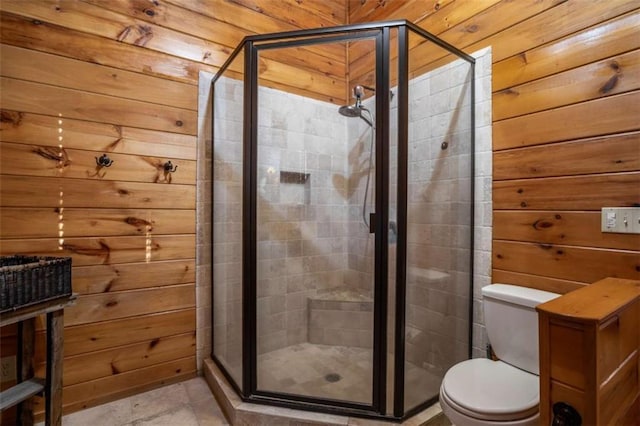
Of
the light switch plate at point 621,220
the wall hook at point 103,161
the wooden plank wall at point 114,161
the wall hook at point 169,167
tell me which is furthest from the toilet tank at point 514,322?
the wall hook at point 103,161

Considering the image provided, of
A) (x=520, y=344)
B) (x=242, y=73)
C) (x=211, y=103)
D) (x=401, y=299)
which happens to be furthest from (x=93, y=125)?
(x=520, y=344)

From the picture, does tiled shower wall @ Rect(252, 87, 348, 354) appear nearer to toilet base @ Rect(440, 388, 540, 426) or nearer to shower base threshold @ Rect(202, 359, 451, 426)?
shower base threshold @ Rect(202, 359, 451, 426)

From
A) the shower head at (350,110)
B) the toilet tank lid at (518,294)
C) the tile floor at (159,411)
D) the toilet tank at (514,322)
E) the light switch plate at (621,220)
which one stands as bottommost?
the tile floor at (159,411)

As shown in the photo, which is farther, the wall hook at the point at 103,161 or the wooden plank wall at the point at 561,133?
the wall hook at the point at 103,161

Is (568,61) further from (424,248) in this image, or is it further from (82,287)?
(82,287)

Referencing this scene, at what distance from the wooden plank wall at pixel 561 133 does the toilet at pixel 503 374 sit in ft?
0.65

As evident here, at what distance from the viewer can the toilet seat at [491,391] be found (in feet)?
3.86

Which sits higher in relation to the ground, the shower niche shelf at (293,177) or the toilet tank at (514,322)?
the shower niche shelf at (293,177)

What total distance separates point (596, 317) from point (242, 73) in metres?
1.91

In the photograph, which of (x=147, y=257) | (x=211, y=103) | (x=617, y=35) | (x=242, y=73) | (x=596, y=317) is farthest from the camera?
(x=211, y=103)

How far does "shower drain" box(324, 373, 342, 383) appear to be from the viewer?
1771mm

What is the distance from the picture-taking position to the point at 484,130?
178cm

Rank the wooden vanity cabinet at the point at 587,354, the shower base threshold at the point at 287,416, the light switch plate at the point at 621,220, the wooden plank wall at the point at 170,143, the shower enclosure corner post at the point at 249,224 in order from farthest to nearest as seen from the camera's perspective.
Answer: the shower enclosure corner post at the point at 249,224 < the shower base threshold at the point at 287,416 < the wooden plank wall at the point at 170,143 < the light switch plate at the point at 621,220 < the wooden vanity cabinet at the point at 587,354

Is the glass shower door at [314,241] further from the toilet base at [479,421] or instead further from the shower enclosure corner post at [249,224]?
the toilet base at [479,421]
